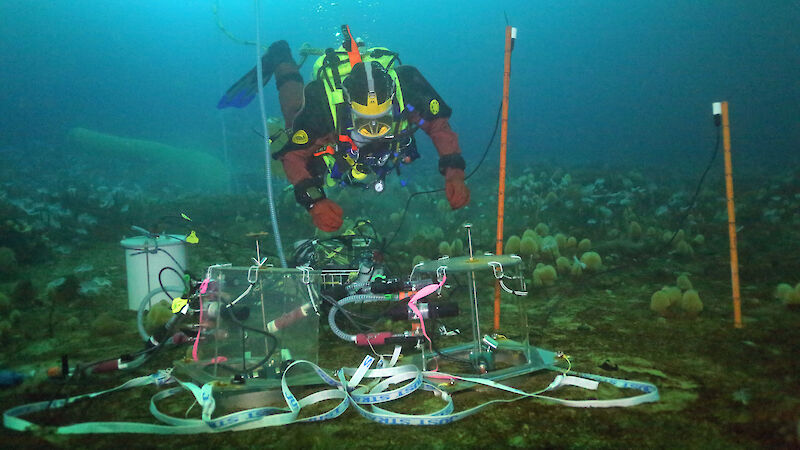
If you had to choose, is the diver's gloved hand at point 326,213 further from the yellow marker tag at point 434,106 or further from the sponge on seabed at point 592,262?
the sponge on seabed at point 592,262

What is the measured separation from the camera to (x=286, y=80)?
6.12 m

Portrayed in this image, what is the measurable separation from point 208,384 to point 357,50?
347 cm

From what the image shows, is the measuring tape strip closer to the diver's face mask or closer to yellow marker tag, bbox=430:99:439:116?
the diver's face mask

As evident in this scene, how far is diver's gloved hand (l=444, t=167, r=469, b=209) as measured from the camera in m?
4.93

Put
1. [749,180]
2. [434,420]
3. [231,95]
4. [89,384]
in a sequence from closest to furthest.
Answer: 1. [434,420]
2. [89,384]
3. [231,95]
4. [749,180]

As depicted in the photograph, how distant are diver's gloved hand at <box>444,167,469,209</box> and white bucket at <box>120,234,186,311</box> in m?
2.88

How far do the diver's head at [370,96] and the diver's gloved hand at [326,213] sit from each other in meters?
0.82

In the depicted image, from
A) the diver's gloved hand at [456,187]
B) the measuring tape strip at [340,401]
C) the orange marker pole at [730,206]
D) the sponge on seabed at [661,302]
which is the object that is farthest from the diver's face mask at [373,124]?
the sponge on seabed at [661,302]

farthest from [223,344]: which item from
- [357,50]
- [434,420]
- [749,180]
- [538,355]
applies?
[749,180]

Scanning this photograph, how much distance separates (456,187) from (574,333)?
6.46ft

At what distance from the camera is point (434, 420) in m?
2.31

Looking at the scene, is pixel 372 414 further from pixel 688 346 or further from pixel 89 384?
pixel 688 346

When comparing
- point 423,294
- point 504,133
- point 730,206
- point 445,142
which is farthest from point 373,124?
point 730,206

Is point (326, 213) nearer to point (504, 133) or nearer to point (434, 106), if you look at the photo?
point (434, 106)
